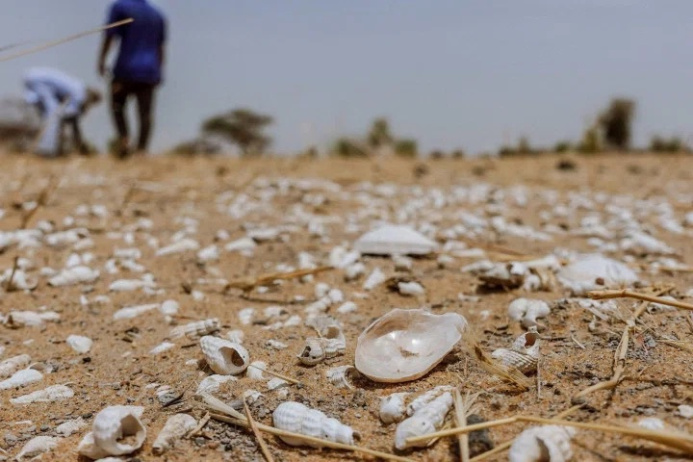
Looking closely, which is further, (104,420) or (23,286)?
(23,286)

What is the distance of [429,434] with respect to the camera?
3.99 feet

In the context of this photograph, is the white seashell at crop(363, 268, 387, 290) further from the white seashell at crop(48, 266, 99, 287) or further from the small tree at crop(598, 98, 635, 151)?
A: the small tree at crop(598, 98, 635, 151)

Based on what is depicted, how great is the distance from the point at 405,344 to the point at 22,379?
1.06 meters

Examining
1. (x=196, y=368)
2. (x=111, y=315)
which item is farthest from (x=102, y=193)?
(x=196, y=368)

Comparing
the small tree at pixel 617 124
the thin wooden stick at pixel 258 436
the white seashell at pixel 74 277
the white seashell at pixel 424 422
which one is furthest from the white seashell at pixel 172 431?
the small tree at pixel 617 124

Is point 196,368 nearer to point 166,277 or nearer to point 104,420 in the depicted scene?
point 104,420

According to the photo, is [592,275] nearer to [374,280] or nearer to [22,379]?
[374,280]

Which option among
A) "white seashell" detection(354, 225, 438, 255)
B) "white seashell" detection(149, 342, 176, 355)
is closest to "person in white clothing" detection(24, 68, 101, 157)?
"white seashell" detection(354, 225, 438, 255)

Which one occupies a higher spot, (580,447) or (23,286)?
(580,447)

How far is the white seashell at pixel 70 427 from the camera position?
1375 mm

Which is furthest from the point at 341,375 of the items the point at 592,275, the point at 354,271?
the point at 592,275

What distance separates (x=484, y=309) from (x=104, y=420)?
4.20 feet

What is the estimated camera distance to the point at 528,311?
1.84m

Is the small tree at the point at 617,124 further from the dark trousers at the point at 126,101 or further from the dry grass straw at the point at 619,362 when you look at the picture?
the dry grass straw at the point at 619,362
